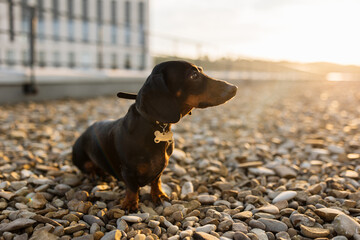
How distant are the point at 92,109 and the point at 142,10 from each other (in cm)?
2356

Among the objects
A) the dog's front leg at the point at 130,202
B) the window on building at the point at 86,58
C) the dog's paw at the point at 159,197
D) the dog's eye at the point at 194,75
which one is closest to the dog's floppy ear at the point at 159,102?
the dog's eye at the point at 194,75

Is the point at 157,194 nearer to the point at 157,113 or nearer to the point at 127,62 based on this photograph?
the point at 157,113

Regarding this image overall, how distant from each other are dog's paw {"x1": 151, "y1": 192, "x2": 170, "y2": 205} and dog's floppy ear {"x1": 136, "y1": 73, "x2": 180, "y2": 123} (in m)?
0.77

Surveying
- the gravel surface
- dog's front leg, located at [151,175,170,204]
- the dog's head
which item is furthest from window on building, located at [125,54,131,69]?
the dog's head

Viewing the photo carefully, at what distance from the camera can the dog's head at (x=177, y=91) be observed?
2.03m

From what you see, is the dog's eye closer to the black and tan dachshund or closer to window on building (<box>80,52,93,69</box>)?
the black and tan dachshund

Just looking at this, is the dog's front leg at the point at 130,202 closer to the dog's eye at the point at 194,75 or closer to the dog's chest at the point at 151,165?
the dog's chest at the point at 151,165

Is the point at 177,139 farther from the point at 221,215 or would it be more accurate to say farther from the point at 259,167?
the point at 221,215

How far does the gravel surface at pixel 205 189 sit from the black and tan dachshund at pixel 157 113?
323 mm

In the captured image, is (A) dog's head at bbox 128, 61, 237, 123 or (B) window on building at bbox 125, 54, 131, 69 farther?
(B) window on building at bbox 125, 54, 131, 69

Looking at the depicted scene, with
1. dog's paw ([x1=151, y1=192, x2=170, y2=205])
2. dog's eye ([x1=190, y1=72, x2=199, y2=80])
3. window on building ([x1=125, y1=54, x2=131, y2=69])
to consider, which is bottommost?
dog's paw ([x1=151, y1=192, x2=170, y2=205])

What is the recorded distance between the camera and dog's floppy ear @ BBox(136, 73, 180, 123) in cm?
202

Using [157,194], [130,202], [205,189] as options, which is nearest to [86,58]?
[205,189]

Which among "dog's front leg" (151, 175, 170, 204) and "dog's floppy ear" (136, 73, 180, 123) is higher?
"dog's floppy ear" (136, 73, 180, 123)
